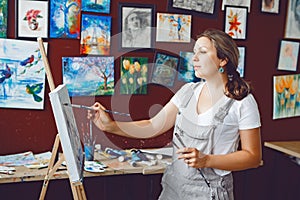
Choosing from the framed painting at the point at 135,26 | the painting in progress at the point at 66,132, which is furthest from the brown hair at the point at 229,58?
the framed painting at the point at 135,26

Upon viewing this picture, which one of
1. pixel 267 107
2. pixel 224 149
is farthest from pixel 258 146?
pixel 267 107

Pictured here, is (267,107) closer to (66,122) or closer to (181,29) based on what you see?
(181,29)

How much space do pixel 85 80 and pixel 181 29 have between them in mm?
675

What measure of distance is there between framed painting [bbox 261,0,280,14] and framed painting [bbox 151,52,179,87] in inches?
27.5

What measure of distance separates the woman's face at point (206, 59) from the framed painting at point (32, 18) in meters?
0.99

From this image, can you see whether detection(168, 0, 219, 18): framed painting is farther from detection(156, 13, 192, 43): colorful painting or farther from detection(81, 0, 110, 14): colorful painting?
detection(81, 0, 110, 14): colorful painting

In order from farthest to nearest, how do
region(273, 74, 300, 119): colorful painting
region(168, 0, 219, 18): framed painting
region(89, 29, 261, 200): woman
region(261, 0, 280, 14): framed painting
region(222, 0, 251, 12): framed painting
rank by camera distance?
region(273, 74, 300, 119): colorful painting → region(261, 0, 280, 14): framed painting → region(222, 0, 251, 12): framed painting → region(168, 0, 219, 18): framed painting → region(89, 29, 261, 200): woman

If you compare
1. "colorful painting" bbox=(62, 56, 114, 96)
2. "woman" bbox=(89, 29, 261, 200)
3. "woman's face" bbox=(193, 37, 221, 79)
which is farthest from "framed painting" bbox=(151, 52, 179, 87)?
"woman's face" bbox=(193, 37, 221, 79)

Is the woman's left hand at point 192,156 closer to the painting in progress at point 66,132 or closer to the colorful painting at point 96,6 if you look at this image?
the painting in progress at point 66,132

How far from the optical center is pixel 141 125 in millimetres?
2312

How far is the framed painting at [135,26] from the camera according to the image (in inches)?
115

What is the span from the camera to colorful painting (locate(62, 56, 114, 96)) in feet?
9.25

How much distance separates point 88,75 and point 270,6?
4.31 feet

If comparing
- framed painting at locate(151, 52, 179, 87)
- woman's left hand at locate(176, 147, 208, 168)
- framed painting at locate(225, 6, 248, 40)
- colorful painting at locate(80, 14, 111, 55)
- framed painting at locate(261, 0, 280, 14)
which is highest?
framed painting at locate(261, 0, 280, 14)
